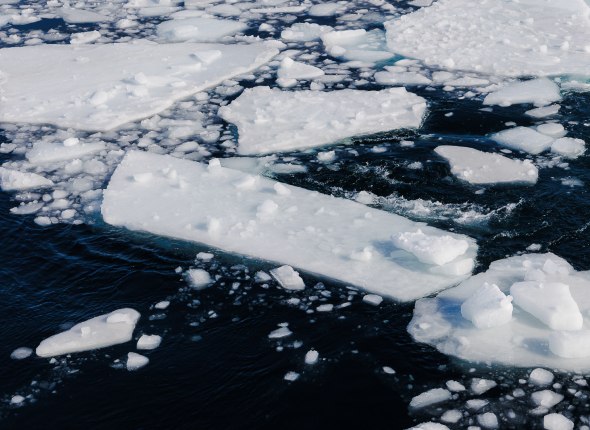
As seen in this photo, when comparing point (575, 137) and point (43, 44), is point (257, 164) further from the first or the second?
point (43, 44)

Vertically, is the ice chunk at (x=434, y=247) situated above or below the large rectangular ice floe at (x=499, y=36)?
above

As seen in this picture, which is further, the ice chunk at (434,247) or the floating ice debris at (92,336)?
the ice chunk at (434,247)

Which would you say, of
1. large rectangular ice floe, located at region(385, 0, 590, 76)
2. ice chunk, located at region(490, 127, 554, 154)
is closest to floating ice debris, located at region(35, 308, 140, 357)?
ice chunk, located at region(490, 127, 554, 154)

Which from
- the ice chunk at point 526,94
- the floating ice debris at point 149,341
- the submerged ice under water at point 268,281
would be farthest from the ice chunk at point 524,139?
the floating ice debris at point 149,341

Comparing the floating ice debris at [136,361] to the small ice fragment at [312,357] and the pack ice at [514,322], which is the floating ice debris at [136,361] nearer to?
the small ice fragment at [312,357]

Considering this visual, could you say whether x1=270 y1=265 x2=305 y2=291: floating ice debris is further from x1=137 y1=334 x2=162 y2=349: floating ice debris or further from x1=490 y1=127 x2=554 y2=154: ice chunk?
x1=490 y1=127 x2=554 y2=154: ice chunk

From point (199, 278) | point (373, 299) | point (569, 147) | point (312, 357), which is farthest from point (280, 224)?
point (569, 147)

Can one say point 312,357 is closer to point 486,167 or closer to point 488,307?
point 488,307
